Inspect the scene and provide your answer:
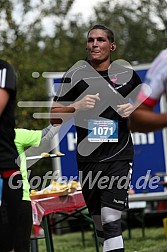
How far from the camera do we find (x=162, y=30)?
108 ft

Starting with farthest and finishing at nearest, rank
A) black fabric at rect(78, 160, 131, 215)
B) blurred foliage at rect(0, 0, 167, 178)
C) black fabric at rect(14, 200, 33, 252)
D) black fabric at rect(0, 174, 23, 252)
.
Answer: blurred foliage at rect(0, 0, 167, 178) → black fabric at rect(78, 160, 131, 215) → black fabric at rect(14, 200, 33, 252) → black fabric at rect(0, 174, 23, 252)

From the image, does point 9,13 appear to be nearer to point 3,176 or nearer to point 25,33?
point 25,33

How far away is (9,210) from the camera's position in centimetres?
483

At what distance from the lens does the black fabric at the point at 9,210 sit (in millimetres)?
4809

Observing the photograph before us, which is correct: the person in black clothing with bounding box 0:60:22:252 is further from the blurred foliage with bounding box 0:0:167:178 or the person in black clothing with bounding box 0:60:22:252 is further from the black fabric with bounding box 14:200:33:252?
the blurred foliage with bounding box 0:0:167:178

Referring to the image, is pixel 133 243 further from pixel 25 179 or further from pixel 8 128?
pixel 8 128

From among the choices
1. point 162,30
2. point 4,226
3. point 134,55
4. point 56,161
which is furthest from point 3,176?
point 134,55

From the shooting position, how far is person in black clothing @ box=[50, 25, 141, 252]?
6543 mm

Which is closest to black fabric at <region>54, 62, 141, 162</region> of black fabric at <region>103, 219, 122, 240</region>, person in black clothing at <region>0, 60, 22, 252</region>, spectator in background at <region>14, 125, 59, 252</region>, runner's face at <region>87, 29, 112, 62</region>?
runner's face at <region>87, 29, 112, 62</region>

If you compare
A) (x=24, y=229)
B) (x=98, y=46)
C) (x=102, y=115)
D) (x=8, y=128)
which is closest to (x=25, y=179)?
(x=24, y=229)

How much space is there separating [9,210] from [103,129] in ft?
6.49

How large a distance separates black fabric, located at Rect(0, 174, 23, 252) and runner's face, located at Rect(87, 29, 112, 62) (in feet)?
6.87

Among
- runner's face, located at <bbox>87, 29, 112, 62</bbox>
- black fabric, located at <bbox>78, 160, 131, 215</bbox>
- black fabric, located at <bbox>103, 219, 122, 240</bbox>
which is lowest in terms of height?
black fabric, located at <bbox>103, 219, 122, 240</bbox>

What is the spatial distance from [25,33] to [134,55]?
44.2 feet
